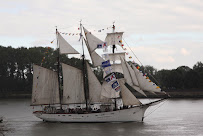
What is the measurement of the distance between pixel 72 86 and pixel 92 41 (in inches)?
331

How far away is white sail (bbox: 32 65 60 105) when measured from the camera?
229ft

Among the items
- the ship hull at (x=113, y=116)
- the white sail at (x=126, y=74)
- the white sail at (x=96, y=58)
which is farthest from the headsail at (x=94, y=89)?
the white sail at (x=126, y=74)

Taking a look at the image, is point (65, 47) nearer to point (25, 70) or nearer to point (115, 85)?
point (115, 85)

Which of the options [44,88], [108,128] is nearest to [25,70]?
[44,88]

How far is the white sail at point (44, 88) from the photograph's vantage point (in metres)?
69.7

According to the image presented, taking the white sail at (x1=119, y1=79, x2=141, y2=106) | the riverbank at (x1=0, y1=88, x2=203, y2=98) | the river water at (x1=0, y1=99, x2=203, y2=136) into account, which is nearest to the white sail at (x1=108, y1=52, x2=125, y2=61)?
the white sail at (x1=119, y1=79, x2=141, y2=106)

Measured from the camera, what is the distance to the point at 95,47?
215 ft

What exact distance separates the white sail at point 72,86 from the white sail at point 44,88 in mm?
2165

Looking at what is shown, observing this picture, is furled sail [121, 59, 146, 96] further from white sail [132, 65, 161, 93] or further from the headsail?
the headsail

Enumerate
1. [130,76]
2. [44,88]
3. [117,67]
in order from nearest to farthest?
[130,76] < [117,67] < [44,88]

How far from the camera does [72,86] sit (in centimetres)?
6844

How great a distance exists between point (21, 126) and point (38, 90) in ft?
23.5

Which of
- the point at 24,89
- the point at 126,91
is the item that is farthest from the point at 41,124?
the point at 24,89

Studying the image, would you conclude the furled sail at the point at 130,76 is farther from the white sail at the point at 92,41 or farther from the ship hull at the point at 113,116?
the white sail at the point at 92,41
